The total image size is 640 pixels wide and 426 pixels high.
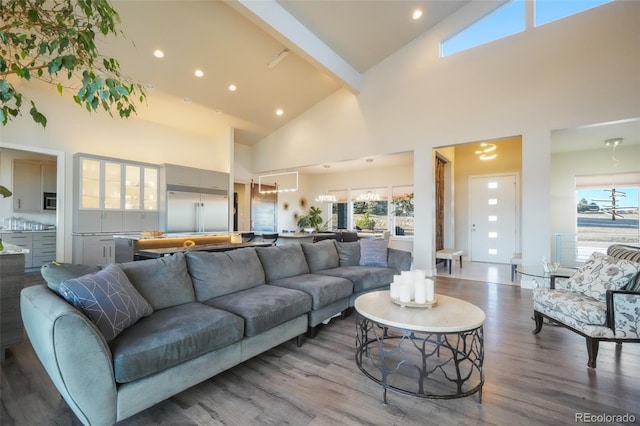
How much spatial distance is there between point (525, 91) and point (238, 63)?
5.11 metres

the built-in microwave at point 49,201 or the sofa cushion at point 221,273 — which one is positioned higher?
the built-in microwave at point 49,201

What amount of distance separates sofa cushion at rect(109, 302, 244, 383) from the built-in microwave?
658 cm

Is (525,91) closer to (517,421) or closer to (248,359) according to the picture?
(517,421)

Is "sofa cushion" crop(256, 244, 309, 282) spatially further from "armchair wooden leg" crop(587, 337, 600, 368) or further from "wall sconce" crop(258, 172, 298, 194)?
"wall sconce" crop(258, 172, 298, 194)

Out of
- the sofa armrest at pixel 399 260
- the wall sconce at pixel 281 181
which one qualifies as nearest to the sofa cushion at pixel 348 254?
the sofa armrest at pixel 399 260

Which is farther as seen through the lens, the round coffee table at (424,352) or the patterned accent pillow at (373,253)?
the patterned accent pillow at (373,253)

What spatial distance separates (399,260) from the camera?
398 centimetres

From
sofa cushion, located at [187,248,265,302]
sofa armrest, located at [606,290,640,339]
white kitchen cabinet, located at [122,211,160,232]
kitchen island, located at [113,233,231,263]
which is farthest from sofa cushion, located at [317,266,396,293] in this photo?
white kitchen cabinet, located at [122,211,160,232]

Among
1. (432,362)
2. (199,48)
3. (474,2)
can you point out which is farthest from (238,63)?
(432,362)

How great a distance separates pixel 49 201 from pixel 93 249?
2.20 m

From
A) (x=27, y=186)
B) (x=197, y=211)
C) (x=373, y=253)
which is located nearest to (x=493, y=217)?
(x=373, y=253)

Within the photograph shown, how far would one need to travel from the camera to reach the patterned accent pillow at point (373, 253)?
157 inches

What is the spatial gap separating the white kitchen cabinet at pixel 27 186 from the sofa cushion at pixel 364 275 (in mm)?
6893

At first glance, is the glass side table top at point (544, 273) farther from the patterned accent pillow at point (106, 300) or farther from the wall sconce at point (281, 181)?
the wall sconce at point (281, 181)
